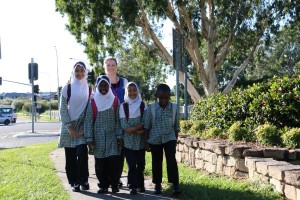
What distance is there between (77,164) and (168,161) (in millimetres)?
1230

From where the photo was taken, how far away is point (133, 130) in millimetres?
5625

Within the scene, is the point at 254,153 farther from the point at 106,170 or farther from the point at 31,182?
the point at 31,182

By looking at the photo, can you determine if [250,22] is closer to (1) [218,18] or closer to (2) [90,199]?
(1) [218,18]

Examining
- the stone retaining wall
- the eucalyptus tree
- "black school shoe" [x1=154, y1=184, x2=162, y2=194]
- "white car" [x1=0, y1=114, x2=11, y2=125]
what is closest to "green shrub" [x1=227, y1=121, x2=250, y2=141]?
the stone retaining wall

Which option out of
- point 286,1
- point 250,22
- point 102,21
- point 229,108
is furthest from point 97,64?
point 229,108

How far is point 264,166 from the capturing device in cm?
532

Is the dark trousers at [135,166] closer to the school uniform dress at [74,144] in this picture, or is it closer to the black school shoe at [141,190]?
the black school shoe at [141,190]

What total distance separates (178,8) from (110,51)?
179 inches

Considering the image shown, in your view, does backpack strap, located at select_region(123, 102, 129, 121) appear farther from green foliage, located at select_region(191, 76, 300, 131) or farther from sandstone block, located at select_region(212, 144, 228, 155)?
green foliage, located at select_region(191, 76, 300, 131)

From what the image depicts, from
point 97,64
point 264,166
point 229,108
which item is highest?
point 97,64

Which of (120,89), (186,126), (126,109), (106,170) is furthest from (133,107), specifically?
(186,126)

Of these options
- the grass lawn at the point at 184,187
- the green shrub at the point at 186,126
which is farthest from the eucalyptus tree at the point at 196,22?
the grass lawn at the point at 184,187

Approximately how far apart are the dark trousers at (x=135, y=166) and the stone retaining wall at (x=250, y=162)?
134 cm

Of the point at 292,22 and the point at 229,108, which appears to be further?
the point at 292,22
